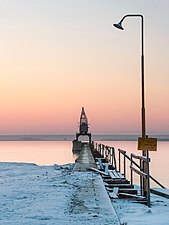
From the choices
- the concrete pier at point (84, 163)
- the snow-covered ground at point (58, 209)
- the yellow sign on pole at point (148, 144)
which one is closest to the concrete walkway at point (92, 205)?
the snow-covered ground at point (58, 209)

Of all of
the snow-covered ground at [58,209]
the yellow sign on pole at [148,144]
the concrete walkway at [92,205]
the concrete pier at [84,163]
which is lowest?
the snow-covered ground at [58,209]

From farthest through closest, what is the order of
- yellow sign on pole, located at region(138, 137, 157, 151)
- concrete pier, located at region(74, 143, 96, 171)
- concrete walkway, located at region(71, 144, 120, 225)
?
concrete pier, located at region(74, 143, 96, 171), yellow sign on pole, located at region(138, 137, 157, 151), concrete walkway, located at region(71, 144, 120, 225)

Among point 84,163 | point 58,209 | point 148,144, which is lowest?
point 58,209

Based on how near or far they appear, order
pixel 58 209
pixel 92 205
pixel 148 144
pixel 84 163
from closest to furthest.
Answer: pixel 58 209 → pixel 92 205 → pixel 148 144 → pixel 84 163

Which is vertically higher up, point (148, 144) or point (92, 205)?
point (148, 144)

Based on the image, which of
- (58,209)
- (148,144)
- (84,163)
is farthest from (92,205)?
(84,163)

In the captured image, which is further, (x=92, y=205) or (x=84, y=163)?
(x=84, y=163)

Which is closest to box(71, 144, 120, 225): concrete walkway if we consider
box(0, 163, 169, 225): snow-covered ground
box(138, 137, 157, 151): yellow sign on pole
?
box(0, 163, 169, 225): snow-covered ground

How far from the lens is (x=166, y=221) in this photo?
9.57m

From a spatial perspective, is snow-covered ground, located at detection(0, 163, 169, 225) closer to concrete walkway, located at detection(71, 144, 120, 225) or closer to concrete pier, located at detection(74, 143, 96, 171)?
concrete walkway, located at detection(71, 144, 120, 225)

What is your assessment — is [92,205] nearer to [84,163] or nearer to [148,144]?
[148,144]

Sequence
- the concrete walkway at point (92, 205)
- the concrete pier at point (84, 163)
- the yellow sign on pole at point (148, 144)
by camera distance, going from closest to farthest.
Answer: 1. the concrete walkway at point (92, 205)
2. the yellow sign on pole at point (148, 144)
3. the concrete pier at point (84, 163)

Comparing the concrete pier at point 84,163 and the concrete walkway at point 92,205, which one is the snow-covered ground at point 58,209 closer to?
the concrete walkway at point 92,205

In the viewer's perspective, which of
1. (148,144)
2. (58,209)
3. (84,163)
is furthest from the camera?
(84,163)
